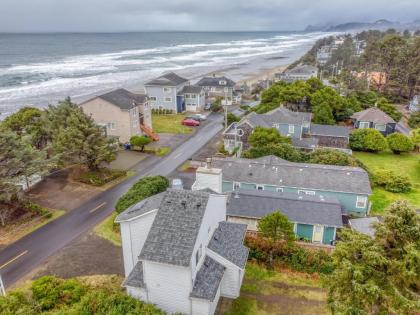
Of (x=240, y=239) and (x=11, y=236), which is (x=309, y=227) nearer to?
(x=240, y=239)

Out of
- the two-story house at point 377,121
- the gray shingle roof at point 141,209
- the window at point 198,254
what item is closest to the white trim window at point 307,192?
the gray shingle roof at point 141,209

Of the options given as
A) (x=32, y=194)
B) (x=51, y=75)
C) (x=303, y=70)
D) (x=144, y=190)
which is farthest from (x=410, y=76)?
(x=51, y=75)

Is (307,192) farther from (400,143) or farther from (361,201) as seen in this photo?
(400,143)

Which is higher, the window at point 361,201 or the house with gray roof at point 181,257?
the house with gray roof at point 181,257

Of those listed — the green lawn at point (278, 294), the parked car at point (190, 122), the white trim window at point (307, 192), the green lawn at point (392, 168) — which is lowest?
the green lawn at point (392, 168)

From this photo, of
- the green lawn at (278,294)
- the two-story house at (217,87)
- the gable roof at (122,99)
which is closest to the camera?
the green lawn at (278,294)

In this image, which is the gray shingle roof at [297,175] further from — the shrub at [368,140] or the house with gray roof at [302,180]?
the shrub at [368,140]

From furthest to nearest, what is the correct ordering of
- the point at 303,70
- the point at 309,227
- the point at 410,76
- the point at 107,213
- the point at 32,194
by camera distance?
the point at 303,70
the point at 410,76
the point at 32,194
the point at 107,213
the point at 309,227
